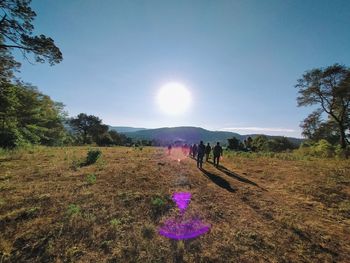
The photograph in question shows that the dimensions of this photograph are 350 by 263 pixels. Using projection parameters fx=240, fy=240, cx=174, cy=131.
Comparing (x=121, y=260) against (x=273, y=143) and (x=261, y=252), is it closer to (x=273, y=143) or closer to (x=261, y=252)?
(x=261, y=252)

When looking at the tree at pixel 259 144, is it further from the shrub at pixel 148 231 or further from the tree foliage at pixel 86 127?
the shrub at pixel 148 231

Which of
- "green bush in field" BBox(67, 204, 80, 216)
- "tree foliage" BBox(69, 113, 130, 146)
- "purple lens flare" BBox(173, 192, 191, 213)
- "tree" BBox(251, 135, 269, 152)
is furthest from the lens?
"tree foliage" BBox(69, 113, 130, 146)

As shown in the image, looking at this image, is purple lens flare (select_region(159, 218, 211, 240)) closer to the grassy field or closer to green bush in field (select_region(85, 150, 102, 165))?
the grassy field

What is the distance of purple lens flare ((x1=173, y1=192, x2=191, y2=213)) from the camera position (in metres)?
9.66

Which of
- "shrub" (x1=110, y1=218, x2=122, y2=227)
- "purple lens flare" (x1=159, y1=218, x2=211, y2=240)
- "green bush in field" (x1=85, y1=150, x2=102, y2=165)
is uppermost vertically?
"green bush in field" (x1=85, y1=150, x2=102, y2=165)

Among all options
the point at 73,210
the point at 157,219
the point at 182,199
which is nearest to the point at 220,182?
the point at 182,199

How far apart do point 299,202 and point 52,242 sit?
10.2 metres

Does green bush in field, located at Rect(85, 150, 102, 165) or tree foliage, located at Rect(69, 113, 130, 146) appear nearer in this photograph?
green bush in field, located at Rect(85, 150, 102, 165)

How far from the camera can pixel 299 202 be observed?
11070mm

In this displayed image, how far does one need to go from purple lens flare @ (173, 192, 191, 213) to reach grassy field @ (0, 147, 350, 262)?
0.93 ft

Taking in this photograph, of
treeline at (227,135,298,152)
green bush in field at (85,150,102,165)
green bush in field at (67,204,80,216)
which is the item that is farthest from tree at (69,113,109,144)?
green bush in field at (67,204,80,216)

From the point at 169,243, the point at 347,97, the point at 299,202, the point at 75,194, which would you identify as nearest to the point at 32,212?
the point at 75,194

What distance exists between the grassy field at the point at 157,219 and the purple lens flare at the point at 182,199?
0.93 feet

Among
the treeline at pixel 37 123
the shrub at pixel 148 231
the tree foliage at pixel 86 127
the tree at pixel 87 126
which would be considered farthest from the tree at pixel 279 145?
the shrub at pixel 148 231
